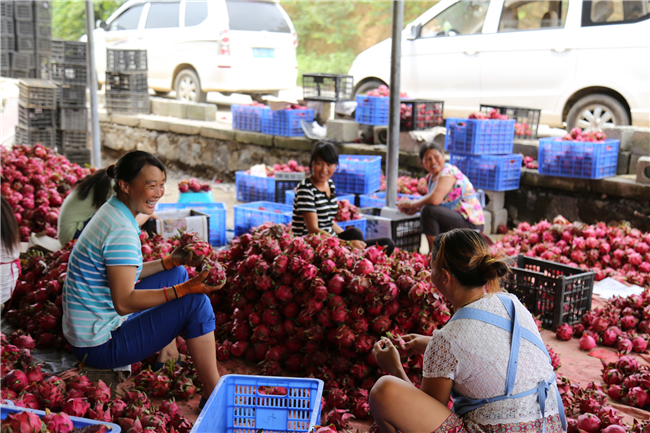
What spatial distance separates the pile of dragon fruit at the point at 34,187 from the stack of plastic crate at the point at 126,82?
4.90 metres

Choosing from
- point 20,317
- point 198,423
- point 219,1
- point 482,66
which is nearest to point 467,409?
point 198,423

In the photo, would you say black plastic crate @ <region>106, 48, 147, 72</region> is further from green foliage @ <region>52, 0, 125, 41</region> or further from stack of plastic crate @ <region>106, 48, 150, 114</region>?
green foliage @ <region>52, 0, 125, 41</region>

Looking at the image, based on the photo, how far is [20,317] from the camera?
10.3ft

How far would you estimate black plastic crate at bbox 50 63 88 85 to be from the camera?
7.71 meters

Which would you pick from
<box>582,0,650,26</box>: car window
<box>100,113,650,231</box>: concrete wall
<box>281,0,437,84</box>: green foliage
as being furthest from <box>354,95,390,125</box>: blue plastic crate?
<box>281,0,437,84</box>: green foliage

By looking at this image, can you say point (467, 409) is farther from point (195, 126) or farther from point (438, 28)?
point (195, 126)

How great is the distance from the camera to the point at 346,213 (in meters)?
4.69

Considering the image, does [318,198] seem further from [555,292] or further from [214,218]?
[214,218]

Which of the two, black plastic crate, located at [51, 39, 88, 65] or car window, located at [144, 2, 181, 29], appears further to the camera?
car window, located at [144, 2, 181, 29]

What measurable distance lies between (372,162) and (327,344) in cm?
357

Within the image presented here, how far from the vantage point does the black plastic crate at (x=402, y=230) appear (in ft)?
15.5

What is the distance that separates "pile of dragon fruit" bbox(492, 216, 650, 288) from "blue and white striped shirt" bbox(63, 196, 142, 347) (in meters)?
2.78

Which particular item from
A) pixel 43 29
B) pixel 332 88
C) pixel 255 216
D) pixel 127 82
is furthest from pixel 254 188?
pixel 127 82

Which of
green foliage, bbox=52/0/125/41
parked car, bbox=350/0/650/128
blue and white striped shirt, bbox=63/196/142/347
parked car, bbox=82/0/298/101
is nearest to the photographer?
blue and white striped shirt, bbox=63/196/142/347
